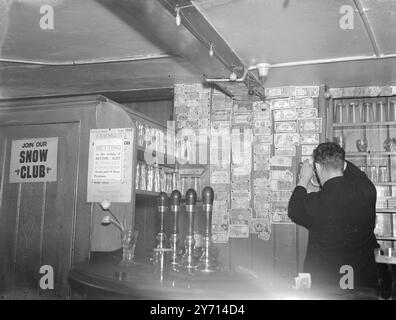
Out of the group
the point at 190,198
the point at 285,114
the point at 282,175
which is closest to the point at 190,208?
the point at 190,198

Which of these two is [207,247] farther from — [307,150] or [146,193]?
[307,150]

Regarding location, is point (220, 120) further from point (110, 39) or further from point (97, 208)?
point (97, 208)

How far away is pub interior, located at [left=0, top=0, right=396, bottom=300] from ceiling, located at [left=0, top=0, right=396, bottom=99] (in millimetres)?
19

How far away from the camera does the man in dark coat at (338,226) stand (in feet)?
9.88

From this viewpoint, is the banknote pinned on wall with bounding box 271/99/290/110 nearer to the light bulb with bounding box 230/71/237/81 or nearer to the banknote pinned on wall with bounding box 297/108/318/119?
the banknote pinned on wall with bounding box 297/108/318/119

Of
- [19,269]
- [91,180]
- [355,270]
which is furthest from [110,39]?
[355,270]

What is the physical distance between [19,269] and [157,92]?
8.55 feet

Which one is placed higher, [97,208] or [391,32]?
[391,32]

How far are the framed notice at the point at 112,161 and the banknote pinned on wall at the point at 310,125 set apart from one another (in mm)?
2105

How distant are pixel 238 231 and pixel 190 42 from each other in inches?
95.1

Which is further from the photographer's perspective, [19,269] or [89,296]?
[19,269]

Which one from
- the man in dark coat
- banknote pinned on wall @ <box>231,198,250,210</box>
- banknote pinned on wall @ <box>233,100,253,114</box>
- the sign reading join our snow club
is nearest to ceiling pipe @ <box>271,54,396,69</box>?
banknote pinned on wall @ <box>233,100,253,114</box>

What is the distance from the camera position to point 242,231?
485cm

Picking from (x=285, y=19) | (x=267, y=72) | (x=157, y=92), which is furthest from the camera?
(x=157, y=92)
